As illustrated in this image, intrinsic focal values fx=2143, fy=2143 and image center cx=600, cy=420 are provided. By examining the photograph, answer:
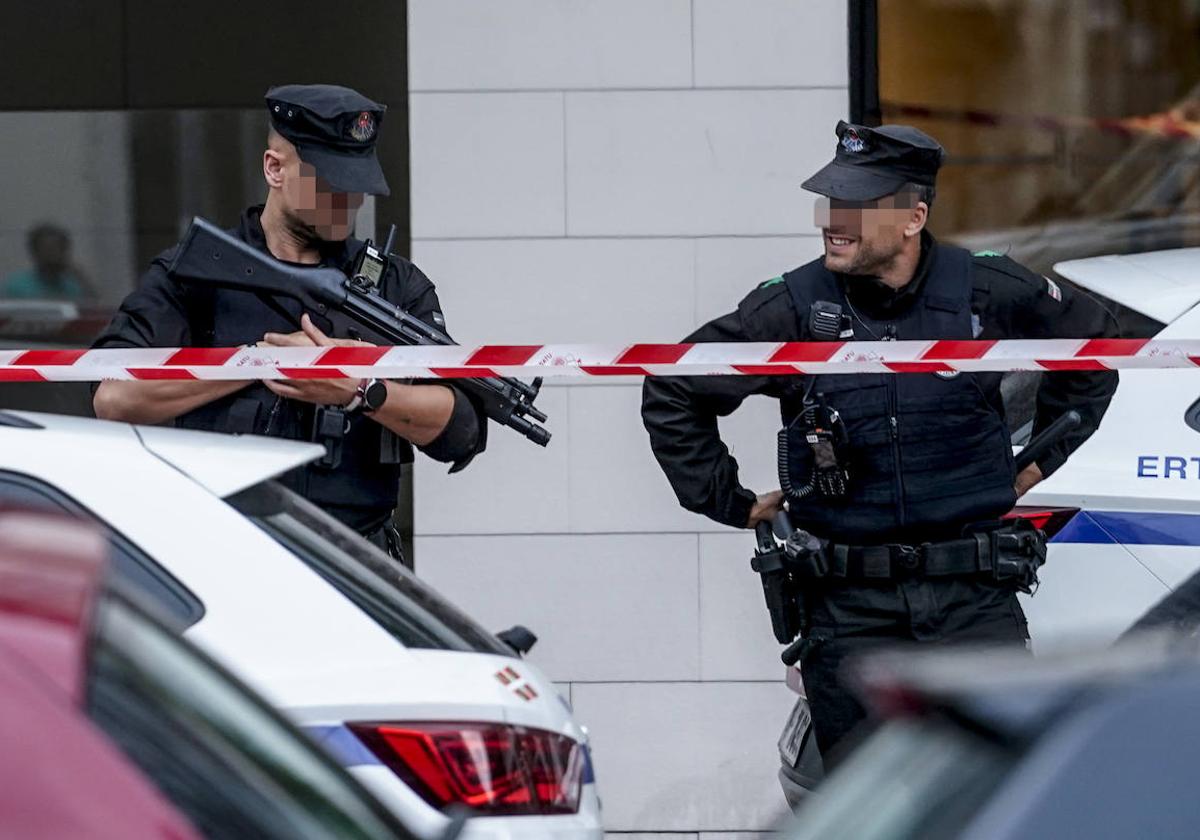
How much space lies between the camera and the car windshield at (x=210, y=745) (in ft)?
6.01

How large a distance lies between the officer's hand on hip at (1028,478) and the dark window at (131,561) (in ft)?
7.61

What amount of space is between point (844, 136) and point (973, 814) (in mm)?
3277

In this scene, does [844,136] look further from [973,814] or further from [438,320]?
[973,814]

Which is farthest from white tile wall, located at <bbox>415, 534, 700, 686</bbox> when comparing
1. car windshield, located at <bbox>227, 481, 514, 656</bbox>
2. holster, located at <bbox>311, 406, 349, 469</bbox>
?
car windshield, located at <bbox>227, 481, 514, 656</bbox>

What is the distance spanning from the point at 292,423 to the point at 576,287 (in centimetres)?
224

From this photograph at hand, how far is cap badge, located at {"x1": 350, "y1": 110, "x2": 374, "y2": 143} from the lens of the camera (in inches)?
187

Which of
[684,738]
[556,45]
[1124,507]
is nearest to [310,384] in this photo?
[1124,507]

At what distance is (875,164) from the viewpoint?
4883 millimetres

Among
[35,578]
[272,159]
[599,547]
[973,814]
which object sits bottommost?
[599,547]

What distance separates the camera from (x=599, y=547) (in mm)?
6805

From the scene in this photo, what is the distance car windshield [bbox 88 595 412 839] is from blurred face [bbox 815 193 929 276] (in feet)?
8.83

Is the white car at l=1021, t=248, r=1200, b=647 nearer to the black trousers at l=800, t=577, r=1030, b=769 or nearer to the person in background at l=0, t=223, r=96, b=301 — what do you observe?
the black trousers at l=800, t=577, r=1030, b=769

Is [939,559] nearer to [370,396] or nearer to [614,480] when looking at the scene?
[370,396]

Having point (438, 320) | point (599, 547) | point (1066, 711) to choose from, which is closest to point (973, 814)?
point (1066, 711)
